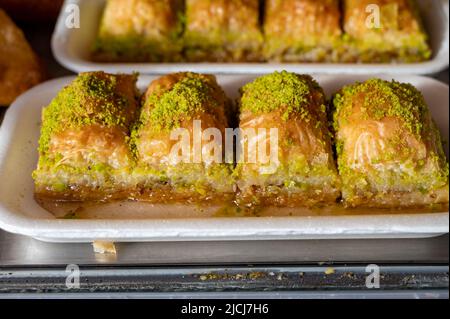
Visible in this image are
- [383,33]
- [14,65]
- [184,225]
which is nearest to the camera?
[184,225]

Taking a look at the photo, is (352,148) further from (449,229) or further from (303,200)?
(449,229)

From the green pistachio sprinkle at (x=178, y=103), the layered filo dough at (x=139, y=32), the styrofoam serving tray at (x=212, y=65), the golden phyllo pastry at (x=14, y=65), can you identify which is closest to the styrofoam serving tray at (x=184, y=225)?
the green pistachio sprinkle at (x=178, y=103)

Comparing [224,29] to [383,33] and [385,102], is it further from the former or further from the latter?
[385,102]

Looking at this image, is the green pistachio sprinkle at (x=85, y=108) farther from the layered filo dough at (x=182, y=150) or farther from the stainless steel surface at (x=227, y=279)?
the stainless steel surface at (x=227, y=279)

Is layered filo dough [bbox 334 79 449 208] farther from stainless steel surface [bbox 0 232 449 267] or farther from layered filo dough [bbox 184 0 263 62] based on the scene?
layered filo dough [bbox 184 0 263 62]

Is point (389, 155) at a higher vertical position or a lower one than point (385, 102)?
lower

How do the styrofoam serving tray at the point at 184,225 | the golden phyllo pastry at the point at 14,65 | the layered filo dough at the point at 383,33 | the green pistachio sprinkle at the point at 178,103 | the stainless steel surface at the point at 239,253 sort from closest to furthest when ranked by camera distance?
the styrofoam serving tray at the point at 184,225 → the stainless steel surface at the point at 239,253 → the green pistachio sprinkle at the point at 178,103 → the golden phyllo pastry at the point at 14,65 → the layered filo dough at the point at 383,33

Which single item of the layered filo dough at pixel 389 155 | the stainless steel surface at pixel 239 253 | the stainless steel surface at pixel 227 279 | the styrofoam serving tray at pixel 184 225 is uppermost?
the layered filo dough at pixel 389 155

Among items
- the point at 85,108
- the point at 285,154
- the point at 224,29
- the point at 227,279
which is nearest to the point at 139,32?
the point at 224,29
